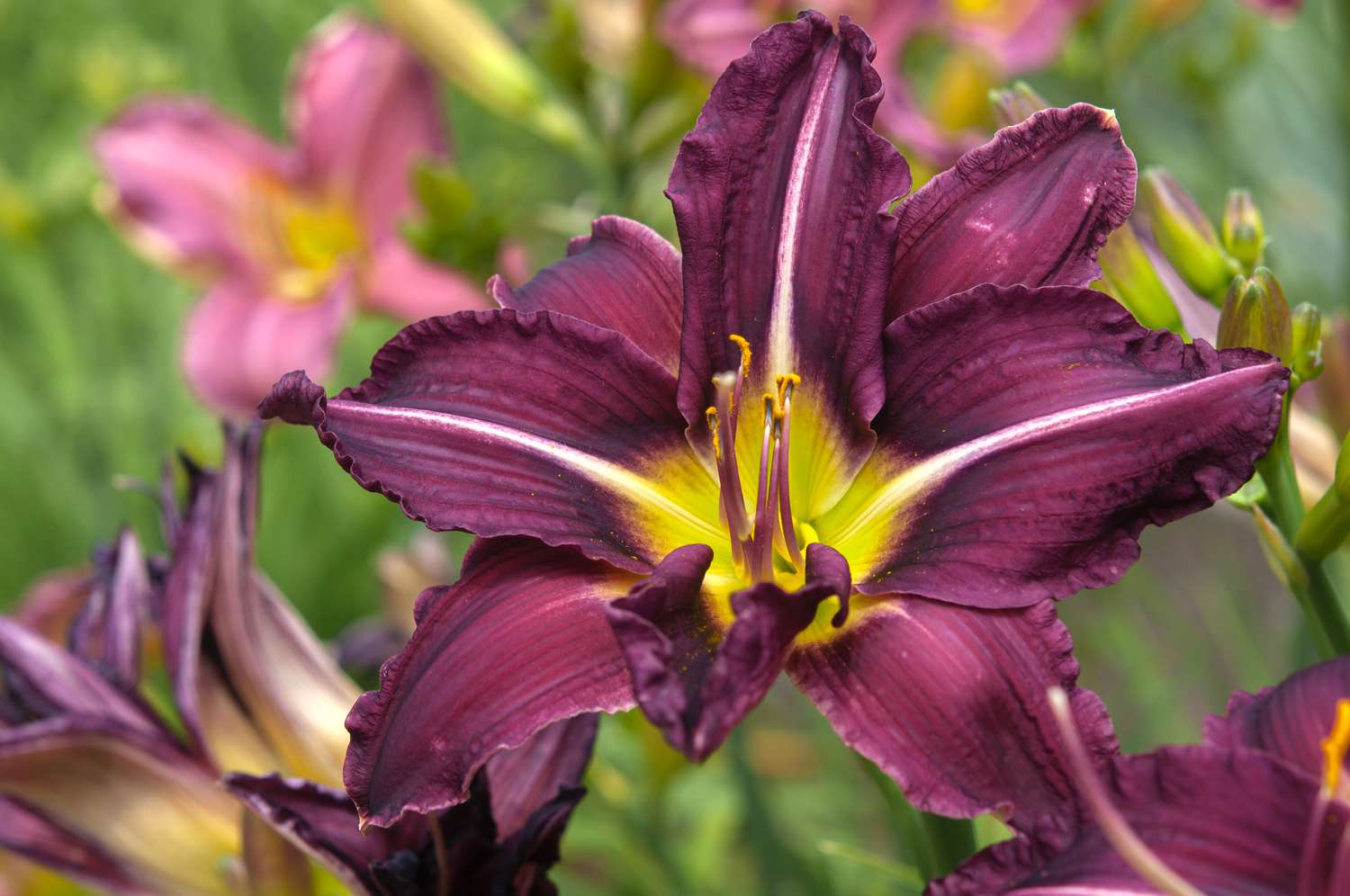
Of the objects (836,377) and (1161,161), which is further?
(1161,161)

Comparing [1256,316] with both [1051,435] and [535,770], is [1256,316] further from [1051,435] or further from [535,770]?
Answer: [535,770]

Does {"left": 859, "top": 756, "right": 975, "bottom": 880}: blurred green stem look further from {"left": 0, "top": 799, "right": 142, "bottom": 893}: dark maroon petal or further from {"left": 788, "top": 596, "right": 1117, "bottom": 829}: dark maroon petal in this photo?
{"left": 0, "top": 799, "right": 142, "bottom": 893}: dark maroon petal

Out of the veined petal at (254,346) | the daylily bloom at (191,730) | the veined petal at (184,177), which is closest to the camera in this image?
the daylily bloom at (191,730)

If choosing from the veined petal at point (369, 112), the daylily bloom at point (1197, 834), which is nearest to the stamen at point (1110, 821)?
the daylily bloom at point (1197, 834)

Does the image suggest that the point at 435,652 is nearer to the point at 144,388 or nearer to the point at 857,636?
the point at 857,636

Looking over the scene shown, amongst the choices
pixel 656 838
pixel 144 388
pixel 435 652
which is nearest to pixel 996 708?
pixel 435 652

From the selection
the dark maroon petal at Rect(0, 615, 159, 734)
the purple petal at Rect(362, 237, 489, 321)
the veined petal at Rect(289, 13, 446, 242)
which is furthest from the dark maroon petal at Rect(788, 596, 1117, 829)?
the veined petal at Rect(289, 13, 446, 242)

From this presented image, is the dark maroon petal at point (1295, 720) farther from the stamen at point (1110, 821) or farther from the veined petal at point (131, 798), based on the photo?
the veined petal at point (131, 798)
